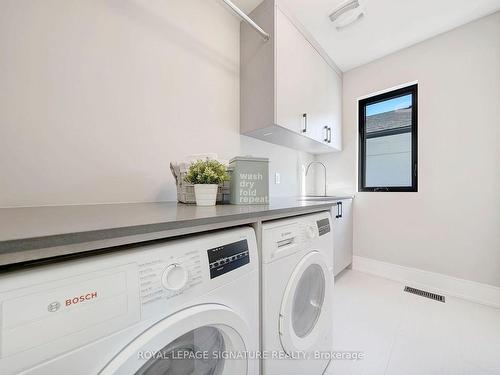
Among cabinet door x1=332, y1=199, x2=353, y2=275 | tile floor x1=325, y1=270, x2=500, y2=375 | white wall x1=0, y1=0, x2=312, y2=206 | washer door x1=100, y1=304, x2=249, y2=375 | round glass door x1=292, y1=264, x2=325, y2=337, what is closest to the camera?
washer door x1=100, y1=304, x2=249, y2=375

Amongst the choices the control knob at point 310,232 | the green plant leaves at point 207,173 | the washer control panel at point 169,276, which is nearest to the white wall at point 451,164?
the control knob at point 310,232

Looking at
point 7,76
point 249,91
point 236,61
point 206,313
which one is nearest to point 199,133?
point 249,91

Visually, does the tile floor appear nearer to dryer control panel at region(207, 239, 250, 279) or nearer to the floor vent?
the floor vent

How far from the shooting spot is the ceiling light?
1.61m

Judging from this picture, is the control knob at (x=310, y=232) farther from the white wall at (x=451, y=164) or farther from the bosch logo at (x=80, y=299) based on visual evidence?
the white wall at (x=451, y=164)

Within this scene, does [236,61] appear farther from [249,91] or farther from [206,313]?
[206,313]

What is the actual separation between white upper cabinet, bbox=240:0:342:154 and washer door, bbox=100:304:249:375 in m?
1.32

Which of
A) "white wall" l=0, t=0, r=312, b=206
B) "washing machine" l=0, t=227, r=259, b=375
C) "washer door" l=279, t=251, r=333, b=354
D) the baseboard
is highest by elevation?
"white wall" l=0, t=0, r=312, b=206

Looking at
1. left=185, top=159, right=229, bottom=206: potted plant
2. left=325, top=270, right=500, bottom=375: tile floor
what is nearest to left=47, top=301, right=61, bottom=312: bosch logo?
left=185, top=159, right=229, bottom=206: potted plant

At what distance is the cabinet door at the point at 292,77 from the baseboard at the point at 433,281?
5.68ft

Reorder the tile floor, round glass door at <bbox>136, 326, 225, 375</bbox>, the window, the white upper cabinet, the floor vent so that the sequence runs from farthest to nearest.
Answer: the window, the floor vent, the white upper cabinet, the tile floor, round glass door at <bbox>136, 326, 225, 375</bbox>

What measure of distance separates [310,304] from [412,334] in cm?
94

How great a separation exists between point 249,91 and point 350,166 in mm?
1645

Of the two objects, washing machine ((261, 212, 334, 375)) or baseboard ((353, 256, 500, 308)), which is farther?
baseboard ((353, 256, 500, 308))
